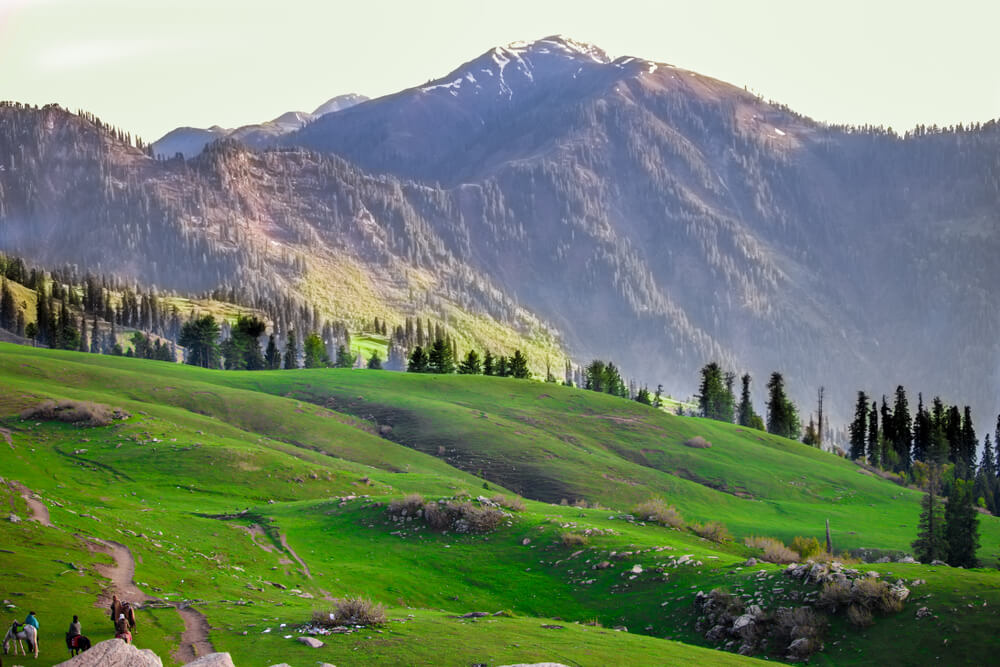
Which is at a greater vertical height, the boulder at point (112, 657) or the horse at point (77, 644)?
the boulder at point (112, 657)

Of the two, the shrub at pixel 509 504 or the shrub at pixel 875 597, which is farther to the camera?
the shrub at pixel 509 504

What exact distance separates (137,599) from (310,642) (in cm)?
927

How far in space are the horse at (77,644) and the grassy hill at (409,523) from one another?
28.7 inches

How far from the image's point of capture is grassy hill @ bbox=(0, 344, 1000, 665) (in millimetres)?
41781

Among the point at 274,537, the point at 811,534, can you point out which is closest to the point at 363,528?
the point at 274,537

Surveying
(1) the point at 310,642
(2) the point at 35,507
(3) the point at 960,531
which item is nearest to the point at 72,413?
(2) the point at 35,507

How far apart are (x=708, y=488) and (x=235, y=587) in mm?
80847

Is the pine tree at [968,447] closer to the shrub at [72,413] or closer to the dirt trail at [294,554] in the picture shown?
the shrub at [72,413]

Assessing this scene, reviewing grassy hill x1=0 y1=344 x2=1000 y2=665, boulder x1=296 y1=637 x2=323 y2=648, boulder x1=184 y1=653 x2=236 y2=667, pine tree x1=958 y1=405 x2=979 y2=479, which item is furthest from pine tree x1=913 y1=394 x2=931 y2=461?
boulder x1=184 y1=653 x2=236 y2=667

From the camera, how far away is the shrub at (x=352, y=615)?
4072 cm

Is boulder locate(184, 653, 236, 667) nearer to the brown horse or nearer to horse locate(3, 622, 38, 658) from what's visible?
horse locate(3, 622, 38, 658)

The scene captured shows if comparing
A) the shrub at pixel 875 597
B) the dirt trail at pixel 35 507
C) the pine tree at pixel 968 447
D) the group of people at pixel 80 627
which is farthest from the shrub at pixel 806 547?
the pine tree at pixel 968 447

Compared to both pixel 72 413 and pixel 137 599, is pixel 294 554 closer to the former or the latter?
pixel 137 599

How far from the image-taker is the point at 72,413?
91688 millimetres
